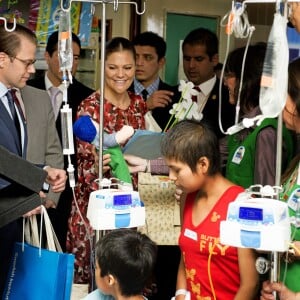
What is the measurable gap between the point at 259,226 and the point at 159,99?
1562mm

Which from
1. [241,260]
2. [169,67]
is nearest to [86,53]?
[169,67]

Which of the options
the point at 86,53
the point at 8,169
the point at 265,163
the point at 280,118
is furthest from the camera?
the point at 86,53

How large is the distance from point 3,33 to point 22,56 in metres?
0.12

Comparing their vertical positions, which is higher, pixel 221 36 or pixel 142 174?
pixel 221 36

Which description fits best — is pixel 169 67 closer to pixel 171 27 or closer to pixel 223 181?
pixel 171 27

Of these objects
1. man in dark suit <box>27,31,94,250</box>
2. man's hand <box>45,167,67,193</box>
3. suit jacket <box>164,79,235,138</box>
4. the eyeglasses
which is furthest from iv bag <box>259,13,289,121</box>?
man in dark suit <box>27,31,94,250</box>

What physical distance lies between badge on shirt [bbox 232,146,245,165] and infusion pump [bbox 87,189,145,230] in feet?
2.05

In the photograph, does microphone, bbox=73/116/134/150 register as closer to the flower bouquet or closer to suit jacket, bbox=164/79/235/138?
the flower bouquet

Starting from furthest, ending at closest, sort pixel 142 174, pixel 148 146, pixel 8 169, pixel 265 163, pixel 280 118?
pixel 142 174, pixel 148 146, pixel 265 163, pixel 280 118, pixel 8 169

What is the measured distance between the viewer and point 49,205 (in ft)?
8.86

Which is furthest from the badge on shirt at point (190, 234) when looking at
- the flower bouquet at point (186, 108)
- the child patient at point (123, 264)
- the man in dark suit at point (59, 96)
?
the man in dark suit at point (59, 96)

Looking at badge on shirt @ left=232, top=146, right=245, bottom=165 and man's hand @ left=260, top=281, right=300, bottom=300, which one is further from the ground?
badge on shirt @ left=232, top=146, right=245, bottom=165

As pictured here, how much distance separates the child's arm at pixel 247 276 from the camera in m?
1.92

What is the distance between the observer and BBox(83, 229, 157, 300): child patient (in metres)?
1.95
